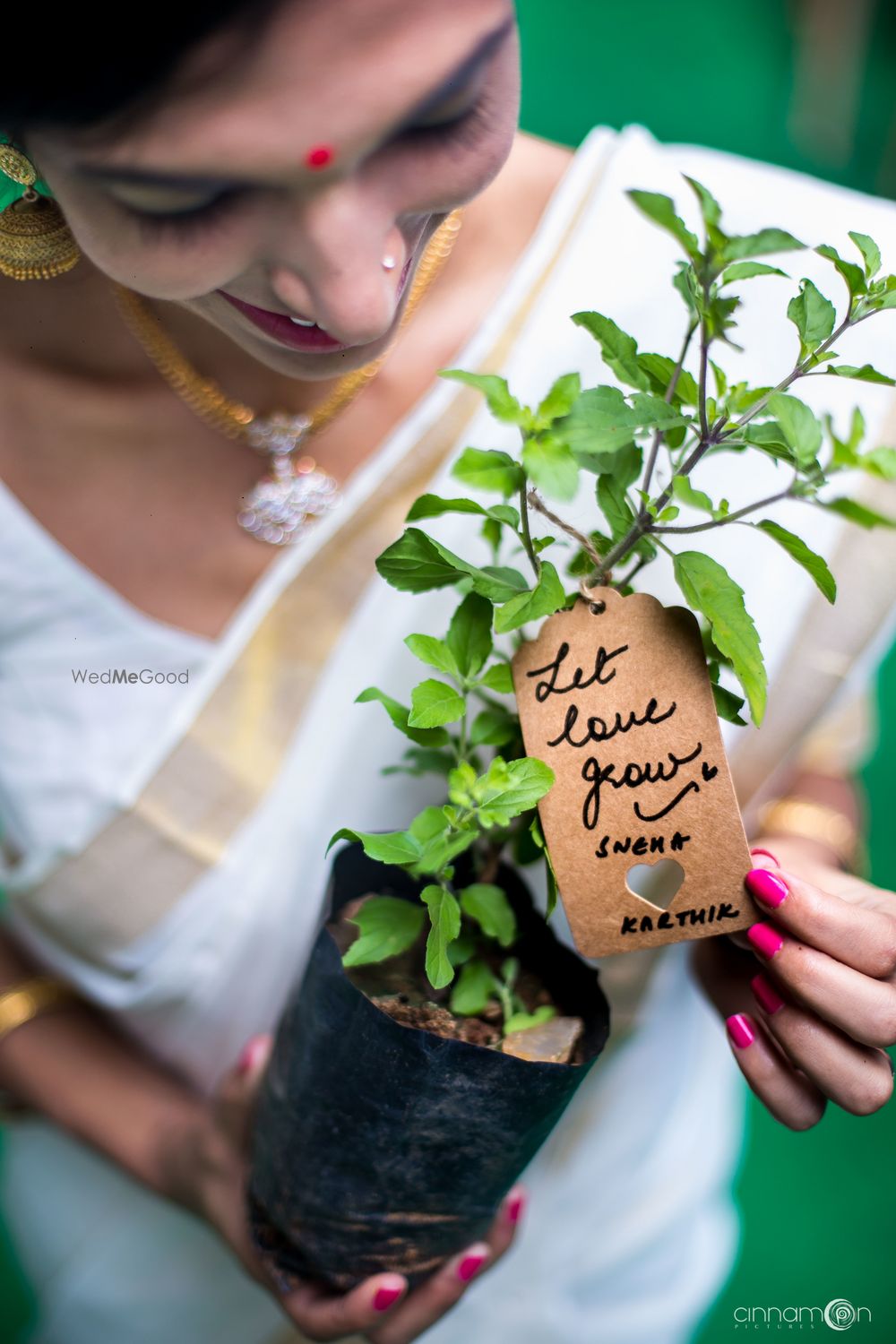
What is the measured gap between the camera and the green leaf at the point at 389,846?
18.2 inches

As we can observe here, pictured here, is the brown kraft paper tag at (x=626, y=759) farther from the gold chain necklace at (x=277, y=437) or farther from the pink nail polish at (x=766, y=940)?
the gold chain necklace at (x=277, y=437)

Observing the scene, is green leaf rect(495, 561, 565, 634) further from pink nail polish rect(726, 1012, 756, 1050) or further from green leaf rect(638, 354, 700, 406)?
pink nail polish rect(726, 1012, 756, 1050)

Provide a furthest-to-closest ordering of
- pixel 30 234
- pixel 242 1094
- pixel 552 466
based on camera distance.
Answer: pixel 242 1094 < pixel 30 234 < pixel 552 466

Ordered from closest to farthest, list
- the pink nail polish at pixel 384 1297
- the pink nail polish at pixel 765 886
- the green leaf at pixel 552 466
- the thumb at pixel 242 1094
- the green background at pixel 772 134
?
the green leaf at pixel 552 466
the pink nail polish at pixel 765 886
the pink nail polish at pixel 384 1297
the thumb at pixel 242 1094
the green background at pixel 772 134

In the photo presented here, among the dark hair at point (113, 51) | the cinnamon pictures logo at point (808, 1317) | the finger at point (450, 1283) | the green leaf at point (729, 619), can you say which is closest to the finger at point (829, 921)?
the green leaf at point (729, 619)

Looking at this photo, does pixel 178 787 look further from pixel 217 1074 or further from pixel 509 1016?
pixel 509 1016

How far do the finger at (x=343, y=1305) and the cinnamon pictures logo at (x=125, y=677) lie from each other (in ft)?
1.43

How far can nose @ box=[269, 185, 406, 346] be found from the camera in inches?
18.4

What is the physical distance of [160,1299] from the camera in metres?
0.93

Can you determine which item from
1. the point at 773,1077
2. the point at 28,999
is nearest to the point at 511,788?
the point at 773,1077

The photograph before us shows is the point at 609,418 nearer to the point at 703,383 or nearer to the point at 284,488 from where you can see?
the point at 703,383

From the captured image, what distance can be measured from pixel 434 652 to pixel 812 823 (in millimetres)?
431

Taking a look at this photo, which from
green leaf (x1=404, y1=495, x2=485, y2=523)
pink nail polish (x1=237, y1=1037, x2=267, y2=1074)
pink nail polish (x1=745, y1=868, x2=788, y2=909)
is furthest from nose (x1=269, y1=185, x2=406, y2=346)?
pink nail polish (x1=237, y1=1037, x2=267, y2=1074)

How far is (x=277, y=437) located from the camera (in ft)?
2.77
